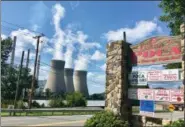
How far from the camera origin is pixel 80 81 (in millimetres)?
91625

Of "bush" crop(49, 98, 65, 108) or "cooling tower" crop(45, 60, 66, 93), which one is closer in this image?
"bush" crop(49, 98, 65, 108)

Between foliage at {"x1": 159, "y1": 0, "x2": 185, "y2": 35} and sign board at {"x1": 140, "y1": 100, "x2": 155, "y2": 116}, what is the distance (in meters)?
9.60

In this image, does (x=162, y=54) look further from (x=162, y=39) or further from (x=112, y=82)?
(x=112, y=82)

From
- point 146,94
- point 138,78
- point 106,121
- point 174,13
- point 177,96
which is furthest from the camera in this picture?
point 174,13

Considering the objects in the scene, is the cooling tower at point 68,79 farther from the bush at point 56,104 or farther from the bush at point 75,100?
the bush at point 56,104

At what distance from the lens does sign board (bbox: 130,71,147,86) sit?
12.0m

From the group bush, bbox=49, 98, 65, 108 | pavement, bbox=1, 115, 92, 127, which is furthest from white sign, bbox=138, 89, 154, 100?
bush, bbox=49, 98, 65, 108

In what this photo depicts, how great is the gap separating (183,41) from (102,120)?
4294 mm

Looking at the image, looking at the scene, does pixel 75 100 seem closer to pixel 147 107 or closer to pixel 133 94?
pixel 133 94

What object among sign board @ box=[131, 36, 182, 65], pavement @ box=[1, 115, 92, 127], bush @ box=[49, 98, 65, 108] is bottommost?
pavement @ box=[1, 115, 92, 127]

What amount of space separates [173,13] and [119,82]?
33.3 ft

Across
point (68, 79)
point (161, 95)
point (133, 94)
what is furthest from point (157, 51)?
point (68, 79)

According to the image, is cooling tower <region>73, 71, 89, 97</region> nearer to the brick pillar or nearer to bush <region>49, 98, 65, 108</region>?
bush <region>49, 98, 65, 108</region>

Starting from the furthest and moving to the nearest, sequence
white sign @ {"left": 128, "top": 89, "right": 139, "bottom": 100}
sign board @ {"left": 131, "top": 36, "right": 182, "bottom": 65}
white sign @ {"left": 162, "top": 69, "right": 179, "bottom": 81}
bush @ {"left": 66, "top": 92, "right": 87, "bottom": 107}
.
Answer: bush @ {"left": 66, "top": 92, "right": 87, "bottom": 107} → white sign @ {"left": 128, "top": 89, "right": 139, "bottom": 100} → sign board @ {"left": 131, "top": 36, "right": 182, "bottom": 65} → white sign @ {"left": 162, "top": 69, "right": 179, "bottom": 81}
